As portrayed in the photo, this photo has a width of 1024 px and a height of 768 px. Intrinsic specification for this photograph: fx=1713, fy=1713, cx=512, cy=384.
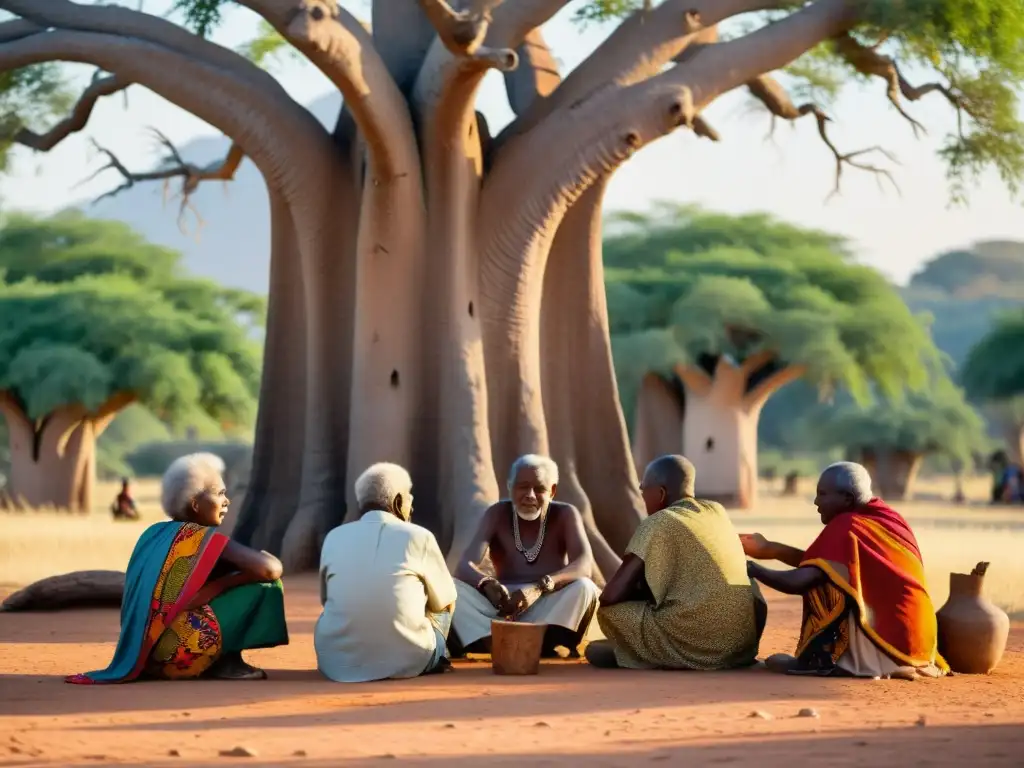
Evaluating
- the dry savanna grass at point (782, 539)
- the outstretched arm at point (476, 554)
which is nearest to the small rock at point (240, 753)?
the outstretched arm at point (476, 554)

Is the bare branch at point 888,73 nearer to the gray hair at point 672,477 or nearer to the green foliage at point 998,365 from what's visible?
the gray hair at point 672,477

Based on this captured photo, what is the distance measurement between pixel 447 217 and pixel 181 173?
4875mm

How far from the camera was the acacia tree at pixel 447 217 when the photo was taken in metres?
13.3

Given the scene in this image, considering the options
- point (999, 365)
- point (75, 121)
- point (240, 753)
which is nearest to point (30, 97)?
point (75, 121)

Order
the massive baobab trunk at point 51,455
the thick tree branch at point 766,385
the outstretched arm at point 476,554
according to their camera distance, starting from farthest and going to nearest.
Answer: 1. the thick tree branch at point 766,385
2. the massive baobab trunk at point 51,455
3. the outstretched arm at point 476,554

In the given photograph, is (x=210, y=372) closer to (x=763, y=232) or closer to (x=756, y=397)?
(x=756, y=397)

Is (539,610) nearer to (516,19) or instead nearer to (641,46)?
(516,19)

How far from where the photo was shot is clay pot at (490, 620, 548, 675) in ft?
27.1

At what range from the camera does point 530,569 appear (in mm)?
8992

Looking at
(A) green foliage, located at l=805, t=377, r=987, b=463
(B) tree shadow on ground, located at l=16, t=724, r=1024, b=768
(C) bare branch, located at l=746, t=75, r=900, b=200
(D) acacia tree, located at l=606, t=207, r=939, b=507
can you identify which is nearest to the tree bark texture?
Result: (A) green foliage, located at l=805, t=377, r=987, b=463

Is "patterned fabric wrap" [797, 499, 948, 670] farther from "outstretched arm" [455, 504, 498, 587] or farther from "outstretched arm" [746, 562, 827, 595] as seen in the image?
"outstretched arm" [455, 504, 498, 587]

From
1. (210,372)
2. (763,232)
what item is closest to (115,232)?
(210,372)

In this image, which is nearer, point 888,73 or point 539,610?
point 539,610

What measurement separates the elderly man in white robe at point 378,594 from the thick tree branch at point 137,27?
629cm
